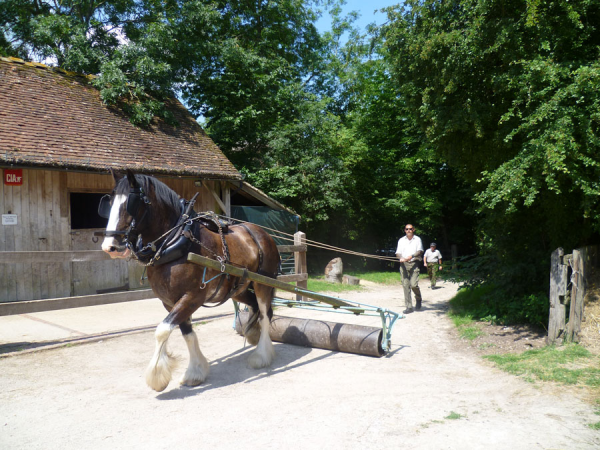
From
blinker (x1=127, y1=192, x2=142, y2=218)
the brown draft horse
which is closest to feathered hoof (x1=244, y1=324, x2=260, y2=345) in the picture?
the brown draft horse

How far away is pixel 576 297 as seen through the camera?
5820mm

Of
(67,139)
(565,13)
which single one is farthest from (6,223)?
(565,13)

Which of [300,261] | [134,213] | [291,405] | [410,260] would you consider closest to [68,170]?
[300,261]

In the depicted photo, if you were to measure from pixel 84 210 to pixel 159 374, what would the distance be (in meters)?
8.09

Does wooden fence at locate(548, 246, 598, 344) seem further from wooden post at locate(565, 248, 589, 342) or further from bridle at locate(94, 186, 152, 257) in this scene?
bridle at locate(94, 186, 152, 257)

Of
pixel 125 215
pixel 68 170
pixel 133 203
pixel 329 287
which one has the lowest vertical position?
pixel 329 287

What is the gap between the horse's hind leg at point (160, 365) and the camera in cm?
426

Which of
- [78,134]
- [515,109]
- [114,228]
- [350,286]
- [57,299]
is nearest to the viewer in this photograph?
[114,228]

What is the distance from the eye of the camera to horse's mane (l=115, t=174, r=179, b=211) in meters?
4.14

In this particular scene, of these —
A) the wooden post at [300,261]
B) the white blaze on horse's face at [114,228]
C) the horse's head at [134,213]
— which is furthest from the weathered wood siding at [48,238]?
the white blaze on horse's face at [114,228]

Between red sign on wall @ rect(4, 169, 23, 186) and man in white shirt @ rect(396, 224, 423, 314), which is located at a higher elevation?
red sign on wall @ rect(4, 169, 23, 186)

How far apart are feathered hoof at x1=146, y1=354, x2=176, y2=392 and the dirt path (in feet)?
0.55

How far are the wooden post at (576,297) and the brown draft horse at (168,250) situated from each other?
13.4 ft

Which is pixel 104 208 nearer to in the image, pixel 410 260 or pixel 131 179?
pixel 131 179
